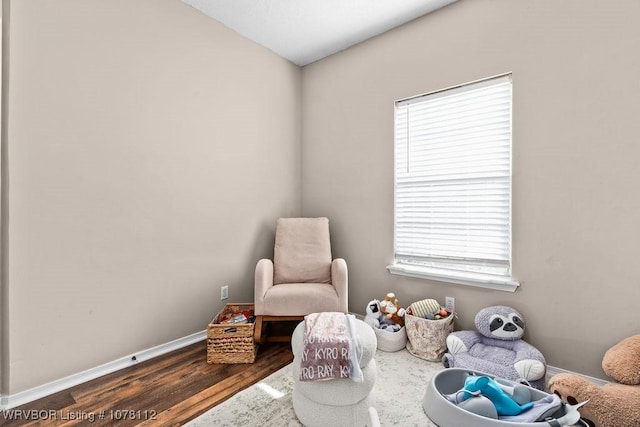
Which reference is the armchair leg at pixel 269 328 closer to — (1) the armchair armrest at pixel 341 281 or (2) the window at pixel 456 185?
(1) the armchair armrest at pixel 341 281

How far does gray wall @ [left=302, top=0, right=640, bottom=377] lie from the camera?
1708 millimetres

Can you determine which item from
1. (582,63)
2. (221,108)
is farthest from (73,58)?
(582,63)

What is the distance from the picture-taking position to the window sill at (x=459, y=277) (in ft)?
6.80

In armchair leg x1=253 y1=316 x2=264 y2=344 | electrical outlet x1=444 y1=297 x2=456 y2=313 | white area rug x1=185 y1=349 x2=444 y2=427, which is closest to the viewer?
white area rug x1=185 y1=349 x2=444 y2=427

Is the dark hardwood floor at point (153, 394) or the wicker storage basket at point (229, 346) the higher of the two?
the wicker storage basket at point (229, 346)

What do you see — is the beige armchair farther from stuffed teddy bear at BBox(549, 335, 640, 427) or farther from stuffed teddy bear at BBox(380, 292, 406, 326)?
stuffed teddy bear at BBox(549, 335, 640, 427)

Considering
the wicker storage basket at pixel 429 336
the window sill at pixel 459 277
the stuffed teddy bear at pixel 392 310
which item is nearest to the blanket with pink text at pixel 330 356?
the wicker storage basket at pixel 429 336

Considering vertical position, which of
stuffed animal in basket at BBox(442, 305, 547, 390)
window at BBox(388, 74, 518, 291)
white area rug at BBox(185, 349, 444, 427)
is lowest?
white area rug at BBox(185, 349, 444, 427)

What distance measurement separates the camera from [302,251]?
2.77 metres

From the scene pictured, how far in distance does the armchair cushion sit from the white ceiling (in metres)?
1.73

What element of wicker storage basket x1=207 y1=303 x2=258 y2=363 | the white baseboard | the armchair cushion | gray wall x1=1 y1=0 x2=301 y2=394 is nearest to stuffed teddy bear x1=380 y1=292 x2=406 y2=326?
the armchair cushion

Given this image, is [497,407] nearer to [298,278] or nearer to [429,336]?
[429,336]

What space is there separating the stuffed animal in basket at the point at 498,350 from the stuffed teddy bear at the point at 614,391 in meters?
0.16

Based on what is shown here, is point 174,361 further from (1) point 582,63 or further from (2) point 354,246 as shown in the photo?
(1) point 582,63
